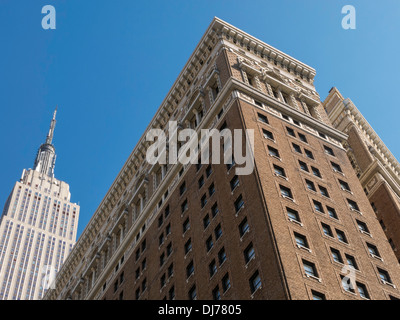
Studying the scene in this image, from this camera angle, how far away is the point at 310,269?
49406 mm

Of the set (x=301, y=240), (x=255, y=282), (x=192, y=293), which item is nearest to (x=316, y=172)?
Answer: (x=301, y=240)

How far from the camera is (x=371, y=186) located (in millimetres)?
85938

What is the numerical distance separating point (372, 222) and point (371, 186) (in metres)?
25.8

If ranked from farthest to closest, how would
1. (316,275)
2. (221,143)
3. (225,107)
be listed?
(225,107) < (221,143) < (316,275)

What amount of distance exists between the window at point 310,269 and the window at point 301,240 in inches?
67.2

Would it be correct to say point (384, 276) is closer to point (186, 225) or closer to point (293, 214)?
point (293, 214)

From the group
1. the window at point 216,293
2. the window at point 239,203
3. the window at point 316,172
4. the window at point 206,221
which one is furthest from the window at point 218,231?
the window at point 316,172

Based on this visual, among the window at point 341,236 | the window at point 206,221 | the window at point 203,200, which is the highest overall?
the window at point 203,200

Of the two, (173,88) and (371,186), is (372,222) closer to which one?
(371,186)

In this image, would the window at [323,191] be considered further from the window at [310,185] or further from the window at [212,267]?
the window at [212,267]

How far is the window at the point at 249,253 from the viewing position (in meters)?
51.2

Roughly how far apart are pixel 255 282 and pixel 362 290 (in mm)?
8728
